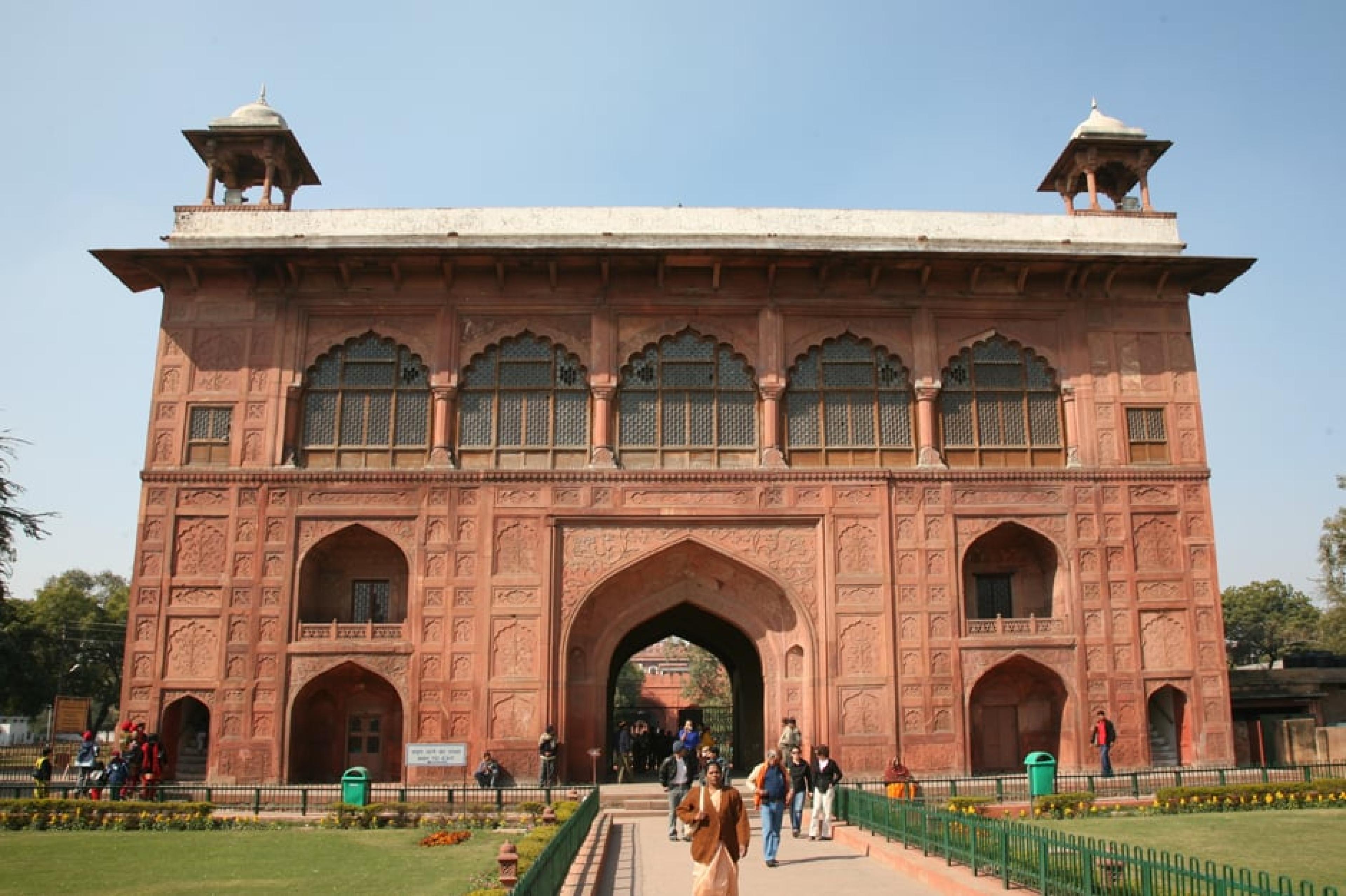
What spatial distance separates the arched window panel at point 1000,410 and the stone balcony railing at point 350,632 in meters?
10.6

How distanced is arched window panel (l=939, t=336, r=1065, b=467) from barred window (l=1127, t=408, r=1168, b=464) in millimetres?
1275

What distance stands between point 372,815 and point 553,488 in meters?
7.17

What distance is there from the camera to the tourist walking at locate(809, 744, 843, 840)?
13391 mm

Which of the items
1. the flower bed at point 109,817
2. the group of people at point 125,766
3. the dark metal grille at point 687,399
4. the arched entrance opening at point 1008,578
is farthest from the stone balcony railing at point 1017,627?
the group of people at point 125,766

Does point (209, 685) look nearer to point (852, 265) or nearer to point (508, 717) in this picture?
point (508, 717)

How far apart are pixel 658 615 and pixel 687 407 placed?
4.20 m

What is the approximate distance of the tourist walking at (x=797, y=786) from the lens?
13.9 metres

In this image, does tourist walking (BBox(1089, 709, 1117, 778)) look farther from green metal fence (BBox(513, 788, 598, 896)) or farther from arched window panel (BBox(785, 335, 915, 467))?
green metal fence (BBox(513, 788, 598, 896))

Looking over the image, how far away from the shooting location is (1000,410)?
A: 21625 millimetres

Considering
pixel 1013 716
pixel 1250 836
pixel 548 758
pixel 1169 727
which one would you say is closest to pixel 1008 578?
pixel 1013 716

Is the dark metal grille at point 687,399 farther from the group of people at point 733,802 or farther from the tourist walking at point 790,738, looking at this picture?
the tourist walking at point 790,738

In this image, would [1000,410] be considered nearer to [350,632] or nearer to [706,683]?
[350,632]

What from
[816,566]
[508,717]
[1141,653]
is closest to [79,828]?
[508,717]

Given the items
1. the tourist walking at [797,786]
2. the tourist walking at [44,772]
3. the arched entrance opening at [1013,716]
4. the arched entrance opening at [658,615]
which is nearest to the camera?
the tourist walking at [797,786]
